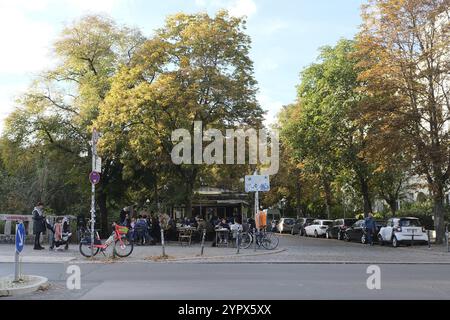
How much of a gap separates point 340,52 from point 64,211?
24136mm

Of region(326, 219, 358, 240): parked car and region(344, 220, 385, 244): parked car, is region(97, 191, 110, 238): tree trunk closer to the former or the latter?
region(344, 220, 385, 244): parked car

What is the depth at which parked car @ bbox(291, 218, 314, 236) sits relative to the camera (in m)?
47.6

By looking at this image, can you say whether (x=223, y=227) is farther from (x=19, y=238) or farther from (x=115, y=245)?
(x=19, y=238)

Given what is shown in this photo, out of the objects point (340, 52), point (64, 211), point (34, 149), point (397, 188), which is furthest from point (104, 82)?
point (397, 188)

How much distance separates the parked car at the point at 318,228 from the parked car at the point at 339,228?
1340mm

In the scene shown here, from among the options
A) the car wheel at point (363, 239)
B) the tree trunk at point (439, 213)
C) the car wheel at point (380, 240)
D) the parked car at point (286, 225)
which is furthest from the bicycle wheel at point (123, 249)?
the parked car at point (286, 225)

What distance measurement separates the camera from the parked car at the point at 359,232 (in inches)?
1262

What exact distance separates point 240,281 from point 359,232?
2220 centimetres

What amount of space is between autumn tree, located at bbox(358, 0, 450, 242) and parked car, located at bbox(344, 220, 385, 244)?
385cm

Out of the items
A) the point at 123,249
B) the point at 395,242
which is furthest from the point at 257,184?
the point at 395,242

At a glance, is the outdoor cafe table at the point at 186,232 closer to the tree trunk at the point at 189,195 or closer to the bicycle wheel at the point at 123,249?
the tree trunk at the point at 189,195

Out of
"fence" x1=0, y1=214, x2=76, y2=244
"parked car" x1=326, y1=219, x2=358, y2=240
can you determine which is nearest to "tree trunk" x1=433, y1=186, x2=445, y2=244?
"parked car" x1=326, y1=219, x2=358, y2=240

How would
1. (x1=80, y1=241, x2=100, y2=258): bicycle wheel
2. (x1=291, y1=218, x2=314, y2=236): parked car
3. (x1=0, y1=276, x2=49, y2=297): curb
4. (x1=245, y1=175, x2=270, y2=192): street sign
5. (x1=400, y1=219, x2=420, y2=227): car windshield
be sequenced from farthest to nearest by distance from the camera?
(x1=291, y1=218, x2=314, y2=236): parked car
(x1=400, y1=219, x2=420, y2=227): car windshield
(x1=245, y1=175, x2=270, y2=192): street sign
(x1=80, y1=241, x2=100, y2=258): bicycle wheel
(x1=0, y1=276, x2=49, y2=297): curb

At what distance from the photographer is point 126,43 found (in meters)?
37.3
